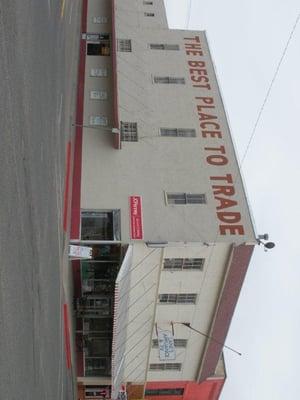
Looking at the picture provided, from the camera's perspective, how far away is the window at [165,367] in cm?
3095

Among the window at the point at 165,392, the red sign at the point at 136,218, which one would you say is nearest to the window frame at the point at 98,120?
the red sign at the point at 136,218

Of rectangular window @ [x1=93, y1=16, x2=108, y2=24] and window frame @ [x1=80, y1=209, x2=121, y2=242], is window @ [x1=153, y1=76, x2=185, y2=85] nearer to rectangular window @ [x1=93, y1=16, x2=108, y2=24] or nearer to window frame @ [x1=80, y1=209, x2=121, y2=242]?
rectangular window @ [x1=93, y1=16, x2=108, y2=24]

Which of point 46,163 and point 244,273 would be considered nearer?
point 46,163

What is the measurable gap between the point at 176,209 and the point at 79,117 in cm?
731

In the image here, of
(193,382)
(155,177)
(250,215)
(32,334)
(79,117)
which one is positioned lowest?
(32,334)

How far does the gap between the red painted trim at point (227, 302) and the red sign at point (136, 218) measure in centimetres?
439

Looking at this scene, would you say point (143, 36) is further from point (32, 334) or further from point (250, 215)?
point (32, 334)

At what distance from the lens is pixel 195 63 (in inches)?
1280

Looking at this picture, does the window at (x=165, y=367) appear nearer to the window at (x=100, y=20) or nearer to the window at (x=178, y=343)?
the window at (x=178, y=343)

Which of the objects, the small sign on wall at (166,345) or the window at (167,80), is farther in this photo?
the window at (167,80)

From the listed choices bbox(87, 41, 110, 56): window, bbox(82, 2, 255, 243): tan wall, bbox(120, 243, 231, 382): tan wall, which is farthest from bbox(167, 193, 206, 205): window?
bbox(87, 41, 110, 56): window

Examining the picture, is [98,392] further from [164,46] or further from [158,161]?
[164,46]

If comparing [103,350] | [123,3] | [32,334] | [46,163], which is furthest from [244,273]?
[123,3]

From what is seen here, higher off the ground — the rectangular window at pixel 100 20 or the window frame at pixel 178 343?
the rectangular window at pixel 100 20
